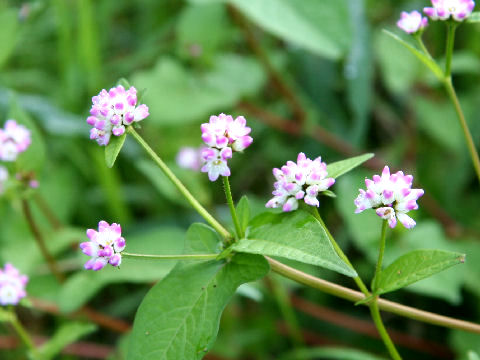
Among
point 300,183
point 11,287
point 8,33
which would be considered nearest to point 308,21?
point 8,33

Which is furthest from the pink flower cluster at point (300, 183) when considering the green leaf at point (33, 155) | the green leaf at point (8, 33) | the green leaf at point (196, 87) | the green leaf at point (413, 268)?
the green leaf at point (196, 87)

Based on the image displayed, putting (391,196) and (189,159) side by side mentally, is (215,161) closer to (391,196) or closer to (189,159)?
(391,196)

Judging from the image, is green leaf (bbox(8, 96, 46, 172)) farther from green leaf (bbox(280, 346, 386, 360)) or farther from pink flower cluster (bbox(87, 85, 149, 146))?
green leaf (bbox(280, 346, 386, 360))

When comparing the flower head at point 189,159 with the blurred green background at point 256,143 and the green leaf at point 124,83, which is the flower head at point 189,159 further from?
the green leaf at point 124,83

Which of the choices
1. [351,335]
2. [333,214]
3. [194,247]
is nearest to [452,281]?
[351,335]

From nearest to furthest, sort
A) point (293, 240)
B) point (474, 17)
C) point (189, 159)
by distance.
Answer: point (293, 240), point (474, 17), point (189, 159)
